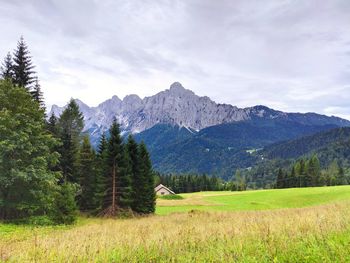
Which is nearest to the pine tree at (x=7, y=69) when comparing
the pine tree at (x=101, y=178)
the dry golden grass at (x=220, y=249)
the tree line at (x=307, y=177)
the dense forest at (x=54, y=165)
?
the dense forest at (x=54, y=165)

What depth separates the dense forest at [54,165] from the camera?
26.2 metres

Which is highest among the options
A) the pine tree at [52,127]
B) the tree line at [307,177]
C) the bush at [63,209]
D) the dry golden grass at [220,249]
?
the pine tree at [52,127]

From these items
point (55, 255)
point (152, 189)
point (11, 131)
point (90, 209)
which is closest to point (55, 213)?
point (11, 131)

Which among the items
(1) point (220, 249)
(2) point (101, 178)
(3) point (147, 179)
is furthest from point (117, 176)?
(1) point (220, 249)

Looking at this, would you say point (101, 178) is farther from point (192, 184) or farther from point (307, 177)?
point (192, 184)

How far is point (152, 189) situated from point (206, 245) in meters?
39.3

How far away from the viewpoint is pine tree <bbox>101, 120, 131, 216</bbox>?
40.8m

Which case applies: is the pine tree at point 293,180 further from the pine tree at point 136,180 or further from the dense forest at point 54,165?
the pine tree at point 136,180

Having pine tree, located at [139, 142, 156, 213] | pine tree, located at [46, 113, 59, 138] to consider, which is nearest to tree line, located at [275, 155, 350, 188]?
pine tree, located at [139, 142, 156, 213]

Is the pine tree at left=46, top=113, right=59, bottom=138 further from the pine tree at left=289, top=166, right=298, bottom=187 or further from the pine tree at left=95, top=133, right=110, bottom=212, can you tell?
the pine tree at left=289, top=166, right=298, bottom=187

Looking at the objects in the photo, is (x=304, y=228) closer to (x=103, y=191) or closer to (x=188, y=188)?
(x=103, y=191)

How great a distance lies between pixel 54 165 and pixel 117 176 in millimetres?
10989

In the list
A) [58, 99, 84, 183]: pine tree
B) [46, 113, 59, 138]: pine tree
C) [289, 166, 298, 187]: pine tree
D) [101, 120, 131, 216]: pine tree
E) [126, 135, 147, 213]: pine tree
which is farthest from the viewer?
[289, 166, 298, 187]: pine tree

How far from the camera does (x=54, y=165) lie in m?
32.0
